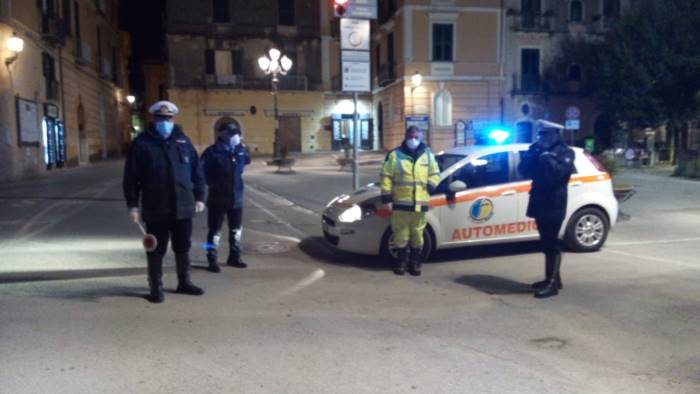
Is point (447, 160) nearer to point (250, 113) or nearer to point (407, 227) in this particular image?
point (407, 227)

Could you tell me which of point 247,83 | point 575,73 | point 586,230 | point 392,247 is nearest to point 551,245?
point 392,247

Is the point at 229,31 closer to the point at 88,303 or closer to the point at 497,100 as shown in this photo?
the point at 497,100

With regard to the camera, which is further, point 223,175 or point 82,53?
point 82,53

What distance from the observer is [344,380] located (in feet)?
13.3

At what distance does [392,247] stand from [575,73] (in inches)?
1282

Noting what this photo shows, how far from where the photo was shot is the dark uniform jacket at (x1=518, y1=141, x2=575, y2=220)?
19.7 feet

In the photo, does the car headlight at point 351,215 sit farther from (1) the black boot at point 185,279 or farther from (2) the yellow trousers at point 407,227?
(1) the black boot at point 185,279

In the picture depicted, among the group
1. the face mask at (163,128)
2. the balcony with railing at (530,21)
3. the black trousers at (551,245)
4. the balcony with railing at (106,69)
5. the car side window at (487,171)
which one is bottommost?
the black trousers at (551,245)

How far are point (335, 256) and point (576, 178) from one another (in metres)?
3.52

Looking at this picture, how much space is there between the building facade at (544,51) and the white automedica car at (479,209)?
27929 millimetres

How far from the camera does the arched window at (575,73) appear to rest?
36000 millimetres

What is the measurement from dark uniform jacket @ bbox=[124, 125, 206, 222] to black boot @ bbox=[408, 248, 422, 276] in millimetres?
2777

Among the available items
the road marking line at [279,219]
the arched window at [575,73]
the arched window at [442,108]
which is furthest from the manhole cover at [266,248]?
the arched window at [575,73]

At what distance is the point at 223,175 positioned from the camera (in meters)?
7.17
